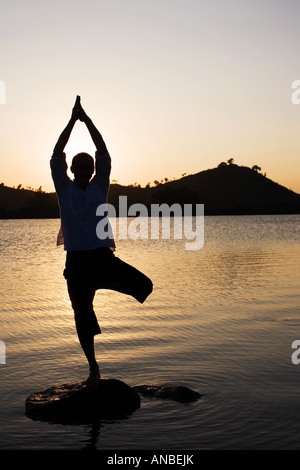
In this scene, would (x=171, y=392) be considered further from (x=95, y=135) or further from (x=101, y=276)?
(x=95, y=135)

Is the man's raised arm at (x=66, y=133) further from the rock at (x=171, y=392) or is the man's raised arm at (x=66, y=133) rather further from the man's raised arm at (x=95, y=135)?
the rock at (x=171, y=392)

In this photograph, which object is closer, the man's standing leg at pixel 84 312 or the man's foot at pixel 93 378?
the man's standing leg at pixel 84 312

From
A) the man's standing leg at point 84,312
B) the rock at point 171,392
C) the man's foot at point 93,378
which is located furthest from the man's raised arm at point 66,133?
the rock at point 171,392

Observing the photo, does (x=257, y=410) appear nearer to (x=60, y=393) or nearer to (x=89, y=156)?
(x=60, y=393)

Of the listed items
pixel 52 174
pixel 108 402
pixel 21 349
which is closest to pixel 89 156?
pixel 52 174

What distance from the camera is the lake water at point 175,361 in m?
6.36

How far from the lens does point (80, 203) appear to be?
20.9 ft

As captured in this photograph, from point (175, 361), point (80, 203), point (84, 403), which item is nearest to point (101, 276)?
point (80, 203)

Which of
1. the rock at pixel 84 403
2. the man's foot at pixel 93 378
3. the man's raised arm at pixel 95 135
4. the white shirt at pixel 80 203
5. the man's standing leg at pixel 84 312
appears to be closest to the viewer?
the white shirt at pixel 80 203

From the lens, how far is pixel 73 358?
388 inches

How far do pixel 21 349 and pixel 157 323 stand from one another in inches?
138

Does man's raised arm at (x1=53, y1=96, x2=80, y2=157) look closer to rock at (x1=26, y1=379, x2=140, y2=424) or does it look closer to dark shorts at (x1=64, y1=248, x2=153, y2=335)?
dark shorts at (x1=64, y1=248, x2=153, y2=335)

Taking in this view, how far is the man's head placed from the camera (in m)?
6.52

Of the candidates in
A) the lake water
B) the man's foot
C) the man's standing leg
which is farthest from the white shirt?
the lake water
